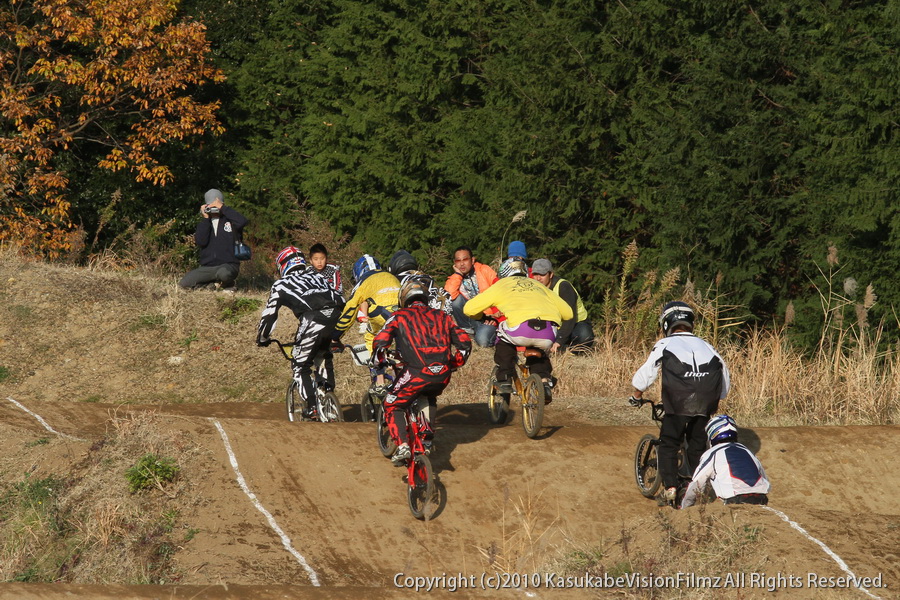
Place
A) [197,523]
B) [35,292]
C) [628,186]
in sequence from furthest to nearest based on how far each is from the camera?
[628,186] < [35,292] < [197,523]

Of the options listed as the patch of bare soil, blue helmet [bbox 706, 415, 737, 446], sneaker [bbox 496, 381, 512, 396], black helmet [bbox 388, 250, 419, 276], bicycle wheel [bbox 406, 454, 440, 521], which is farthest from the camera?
sneaker [bbox 496, 381, 512, 396]

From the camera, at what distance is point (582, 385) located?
14398 mm

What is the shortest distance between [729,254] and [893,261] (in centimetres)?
260

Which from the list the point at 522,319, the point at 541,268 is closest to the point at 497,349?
the point at 522,319

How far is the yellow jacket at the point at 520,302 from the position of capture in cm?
1079

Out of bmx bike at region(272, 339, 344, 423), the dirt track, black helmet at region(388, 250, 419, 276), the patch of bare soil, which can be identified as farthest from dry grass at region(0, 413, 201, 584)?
black helmet at region(388, 250, 419, 276)

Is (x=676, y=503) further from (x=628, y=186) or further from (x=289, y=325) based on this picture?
(x=628, y=186)

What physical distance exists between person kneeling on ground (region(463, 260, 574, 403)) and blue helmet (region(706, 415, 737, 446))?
211 centimetres

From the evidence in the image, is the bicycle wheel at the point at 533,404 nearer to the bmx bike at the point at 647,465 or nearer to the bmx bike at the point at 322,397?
the bmx bike at the point at 647,465

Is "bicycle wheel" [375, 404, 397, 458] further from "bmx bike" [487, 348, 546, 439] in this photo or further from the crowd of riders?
"bmx bike" [487, 348, 546, 439]

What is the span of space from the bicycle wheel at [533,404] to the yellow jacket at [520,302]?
23.7 inches

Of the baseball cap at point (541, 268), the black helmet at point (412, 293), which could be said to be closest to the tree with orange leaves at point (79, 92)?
the baseball cap at point (541, 268)

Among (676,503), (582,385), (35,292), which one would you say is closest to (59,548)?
(676,503)

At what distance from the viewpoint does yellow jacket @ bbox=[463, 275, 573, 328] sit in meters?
10.8
